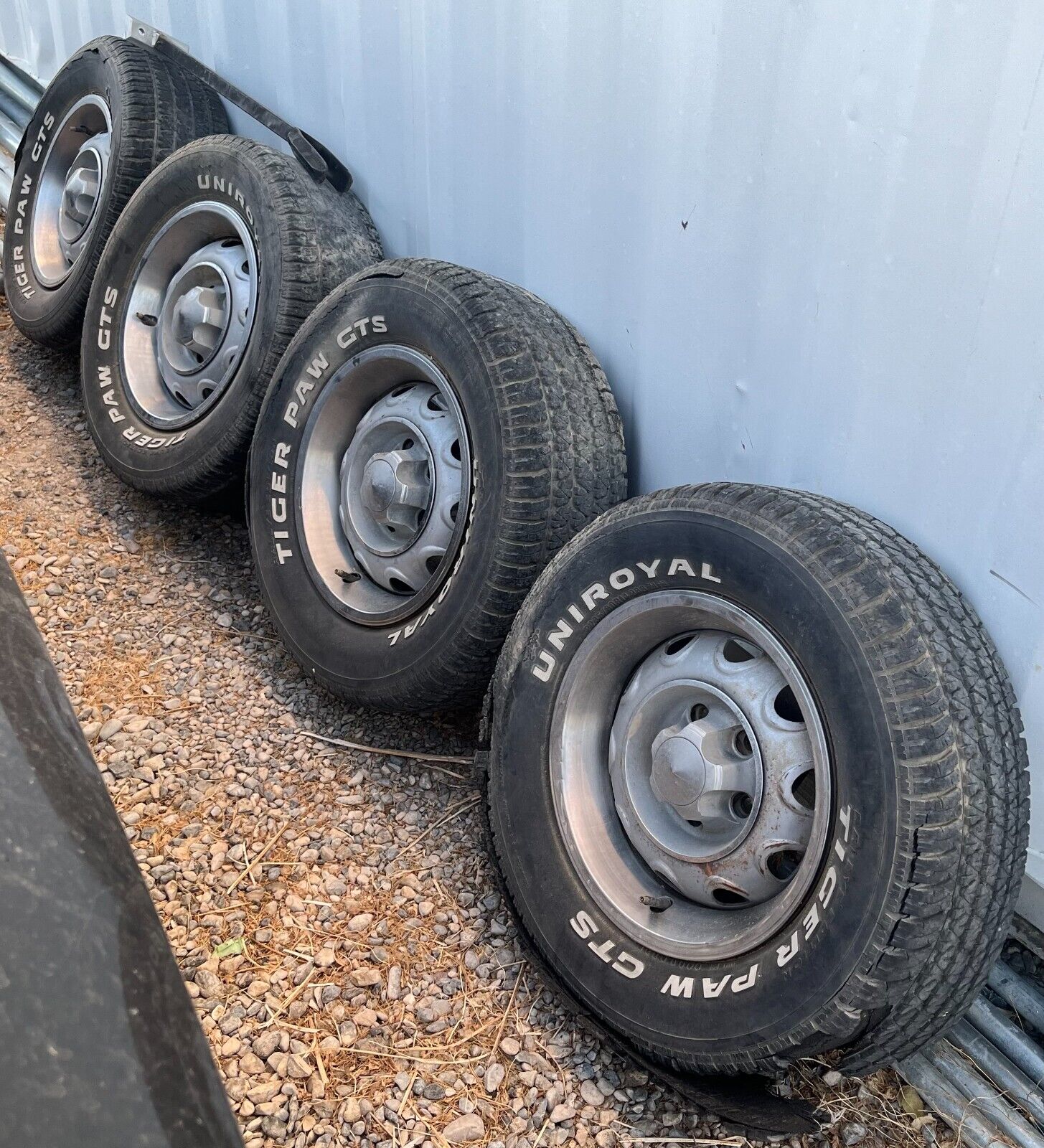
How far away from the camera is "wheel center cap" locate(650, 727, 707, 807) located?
7.27ft

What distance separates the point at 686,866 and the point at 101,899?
1524 millimetres

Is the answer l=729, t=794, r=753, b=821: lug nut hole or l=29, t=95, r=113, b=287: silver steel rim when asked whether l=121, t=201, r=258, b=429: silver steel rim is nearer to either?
l=29, t=95, r=113, b=287: silver steel rim

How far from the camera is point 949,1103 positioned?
7.06 ft

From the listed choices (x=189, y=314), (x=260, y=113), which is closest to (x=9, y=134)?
(x=260, y=113)

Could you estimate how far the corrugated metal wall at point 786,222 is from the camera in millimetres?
1994

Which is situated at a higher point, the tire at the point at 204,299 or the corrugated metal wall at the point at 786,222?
the corrugated metal wall at the point at 786,222

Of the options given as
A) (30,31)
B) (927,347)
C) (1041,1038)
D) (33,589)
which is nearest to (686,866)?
(1041,1038)

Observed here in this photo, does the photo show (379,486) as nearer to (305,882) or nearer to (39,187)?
(305,882)

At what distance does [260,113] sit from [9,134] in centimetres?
254

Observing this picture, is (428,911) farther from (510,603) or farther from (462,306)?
(462,306)

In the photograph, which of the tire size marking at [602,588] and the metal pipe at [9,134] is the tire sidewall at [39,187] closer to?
the metal pipe at [9,134]

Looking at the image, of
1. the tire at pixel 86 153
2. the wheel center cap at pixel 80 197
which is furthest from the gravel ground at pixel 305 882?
the wheel center cap at pixel 80 197

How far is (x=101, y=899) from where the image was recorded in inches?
39.2

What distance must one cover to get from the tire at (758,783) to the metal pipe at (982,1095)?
288 millimetres
